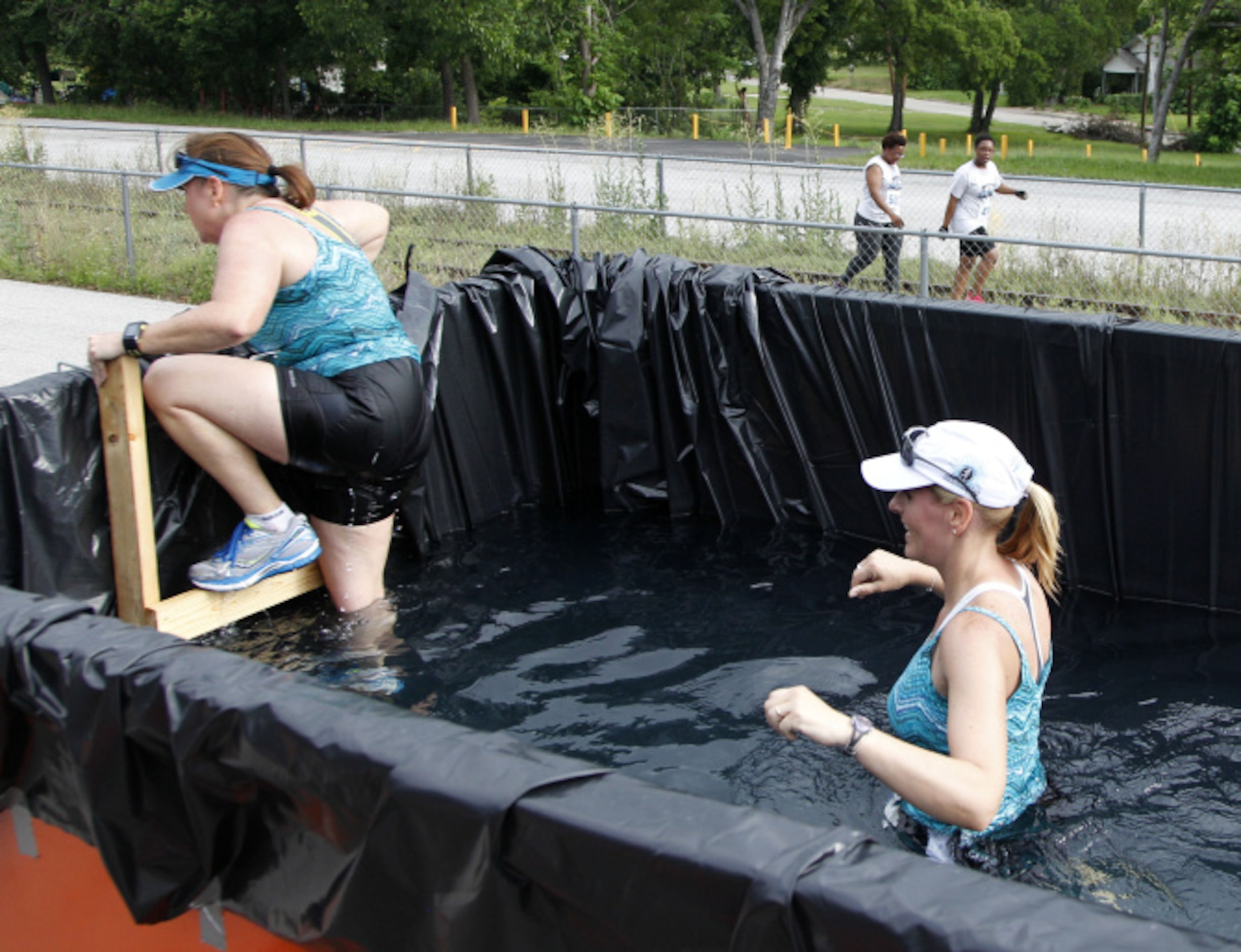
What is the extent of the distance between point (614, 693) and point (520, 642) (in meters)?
0.57

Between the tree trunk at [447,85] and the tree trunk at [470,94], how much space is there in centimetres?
46

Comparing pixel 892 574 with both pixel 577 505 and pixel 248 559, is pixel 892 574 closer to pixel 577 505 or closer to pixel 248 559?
pixel 248 559

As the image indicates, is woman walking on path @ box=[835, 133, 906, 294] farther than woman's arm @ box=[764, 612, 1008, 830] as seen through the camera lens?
Yes

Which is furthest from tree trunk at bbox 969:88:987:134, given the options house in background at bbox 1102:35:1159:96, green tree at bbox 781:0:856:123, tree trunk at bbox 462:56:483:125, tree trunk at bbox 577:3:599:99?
house in background at bbox 1102:35:1159:96

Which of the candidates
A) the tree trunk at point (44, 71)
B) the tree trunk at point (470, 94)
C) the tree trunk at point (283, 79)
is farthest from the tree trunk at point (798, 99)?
the tree trunk at point (44, 71)

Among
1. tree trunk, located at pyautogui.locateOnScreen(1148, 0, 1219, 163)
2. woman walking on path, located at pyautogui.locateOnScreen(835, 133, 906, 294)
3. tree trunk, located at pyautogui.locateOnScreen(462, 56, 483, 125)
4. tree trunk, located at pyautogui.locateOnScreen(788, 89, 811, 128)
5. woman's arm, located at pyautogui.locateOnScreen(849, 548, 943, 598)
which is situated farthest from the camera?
tree trunk, located at pyautogui.locateOnScreen(788, 89, 811, 128)

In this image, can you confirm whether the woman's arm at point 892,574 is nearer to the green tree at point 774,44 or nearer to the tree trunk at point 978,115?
the green tree at point 774,44

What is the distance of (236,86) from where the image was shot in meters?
45.6

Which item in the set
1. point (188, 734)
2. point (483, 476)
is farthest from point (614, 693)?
point (188, 734)

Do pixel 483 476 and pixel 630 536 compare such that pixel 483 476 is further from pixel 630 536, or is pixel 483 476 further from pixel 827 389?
pixel 827 389

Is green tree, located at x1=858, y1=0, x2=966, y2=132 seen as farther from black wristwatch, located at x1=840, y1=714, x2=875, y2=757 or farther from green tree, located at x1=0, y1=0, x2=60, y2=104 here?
black wristwatch, located at x1=840, y1=714, x2=875, y2=757

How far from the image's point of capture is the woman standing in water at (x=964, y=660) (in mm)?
2385

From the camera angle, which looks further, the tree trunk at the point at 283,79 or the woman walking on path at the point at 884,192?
the tree trunk at the point at 283,79

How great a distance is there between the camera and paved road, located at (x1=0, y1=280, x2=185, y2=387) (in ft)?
29.3
